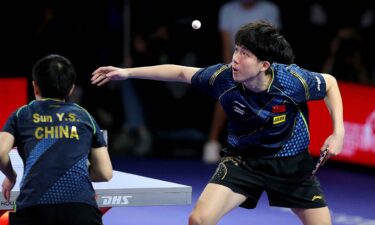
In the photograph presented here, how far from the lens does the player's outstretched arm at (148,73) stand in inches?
217

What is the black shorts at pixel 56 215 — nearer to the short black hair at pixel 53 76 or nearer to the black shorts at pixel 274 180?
the short black hair at pixel 53 76

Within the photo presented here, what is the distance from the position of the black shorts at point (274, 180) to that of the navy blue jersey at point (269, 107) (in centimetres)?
6

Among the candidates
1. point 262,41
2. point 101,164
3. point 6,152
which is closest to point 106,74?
point 262,41

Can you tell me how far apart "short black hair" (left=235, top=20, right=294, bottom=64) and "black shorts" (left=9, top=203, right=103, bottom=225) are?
4.94 ft

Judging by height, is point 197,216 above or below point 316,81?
below

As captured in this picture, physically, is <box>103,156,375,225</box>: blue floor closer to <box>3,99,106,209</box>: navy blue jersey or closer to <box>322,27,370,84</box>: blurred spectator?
<box>322,27,370,84</box>: blurred spectator

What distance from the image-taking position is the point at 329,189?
9406 millimetres

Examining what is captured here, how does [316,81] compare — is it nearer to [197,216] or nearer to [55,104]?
[197,216]

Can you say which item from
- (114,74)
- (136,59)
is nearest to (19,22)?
(136,59)

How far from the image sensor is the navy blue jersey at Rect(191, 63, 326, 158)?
564cm

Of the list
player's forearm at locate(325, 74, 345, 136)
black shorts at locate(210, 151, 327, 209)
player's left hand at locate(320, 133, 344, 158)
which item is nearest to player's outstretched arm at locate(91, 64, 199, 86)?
black shorts at locate(210, 151, 327, 209)

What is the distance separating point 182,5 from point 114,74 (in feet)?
21.5

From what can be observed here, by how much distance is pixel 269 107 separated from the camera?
5.64 metres

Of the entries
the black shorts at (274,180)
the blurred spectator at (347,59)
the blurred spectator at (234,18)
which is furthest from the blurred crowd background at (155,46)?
the black shorts at (274,180)
